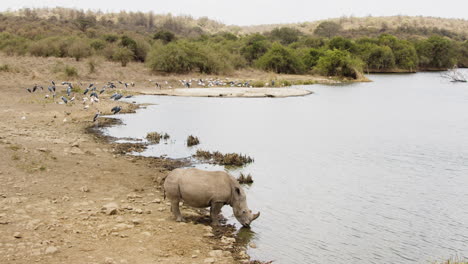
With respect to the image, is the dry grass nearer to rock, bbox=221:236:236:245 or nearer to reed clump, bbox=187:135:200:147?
reed clump, bbox=187:135:200:147

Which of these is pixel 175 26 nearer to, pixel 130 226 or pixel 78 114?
pixel 78 114

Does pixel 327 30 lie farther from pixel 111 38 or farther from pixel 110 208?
pixel 110 208

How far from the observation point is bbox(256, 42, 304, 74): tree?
57.5 meters

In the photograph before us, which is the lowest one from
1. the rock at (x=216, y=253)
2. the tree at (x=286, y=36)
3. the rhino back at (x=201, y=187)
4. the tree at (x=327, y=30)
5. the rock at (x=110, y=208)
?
the rock at (x=216, y=253)

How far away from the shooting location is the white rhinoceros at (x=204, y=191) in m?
8.22

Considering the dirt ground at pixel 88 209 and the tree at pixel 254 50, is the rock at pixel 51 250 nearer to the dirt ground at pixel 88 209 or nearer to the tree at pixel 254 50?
the dirt ground at pixel 88 209

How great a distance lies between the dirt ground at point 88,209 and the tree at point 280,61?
43.0 meters

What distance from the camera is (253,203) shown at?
10773 mm

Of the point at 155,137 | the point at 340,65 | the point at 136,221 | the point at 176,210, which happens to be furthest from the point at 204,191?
the point at 340,65

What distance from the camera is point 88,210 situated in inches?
330

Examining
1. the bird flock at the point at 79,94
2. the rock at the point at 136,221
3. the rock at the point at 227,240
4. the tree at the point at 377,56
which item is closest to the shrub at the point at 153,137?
the bird flock at the point at 79,94

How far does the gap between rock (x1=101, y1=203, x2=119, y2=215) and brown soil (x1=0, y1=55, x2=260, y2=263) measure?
3 cm

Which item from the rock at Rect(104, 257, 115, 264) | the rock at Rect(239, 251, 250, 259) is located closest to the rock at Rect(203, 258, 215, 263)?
the rock at Rect(239, 251, 250, 259)

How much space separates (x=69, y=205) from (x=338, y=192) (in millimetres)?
6715
